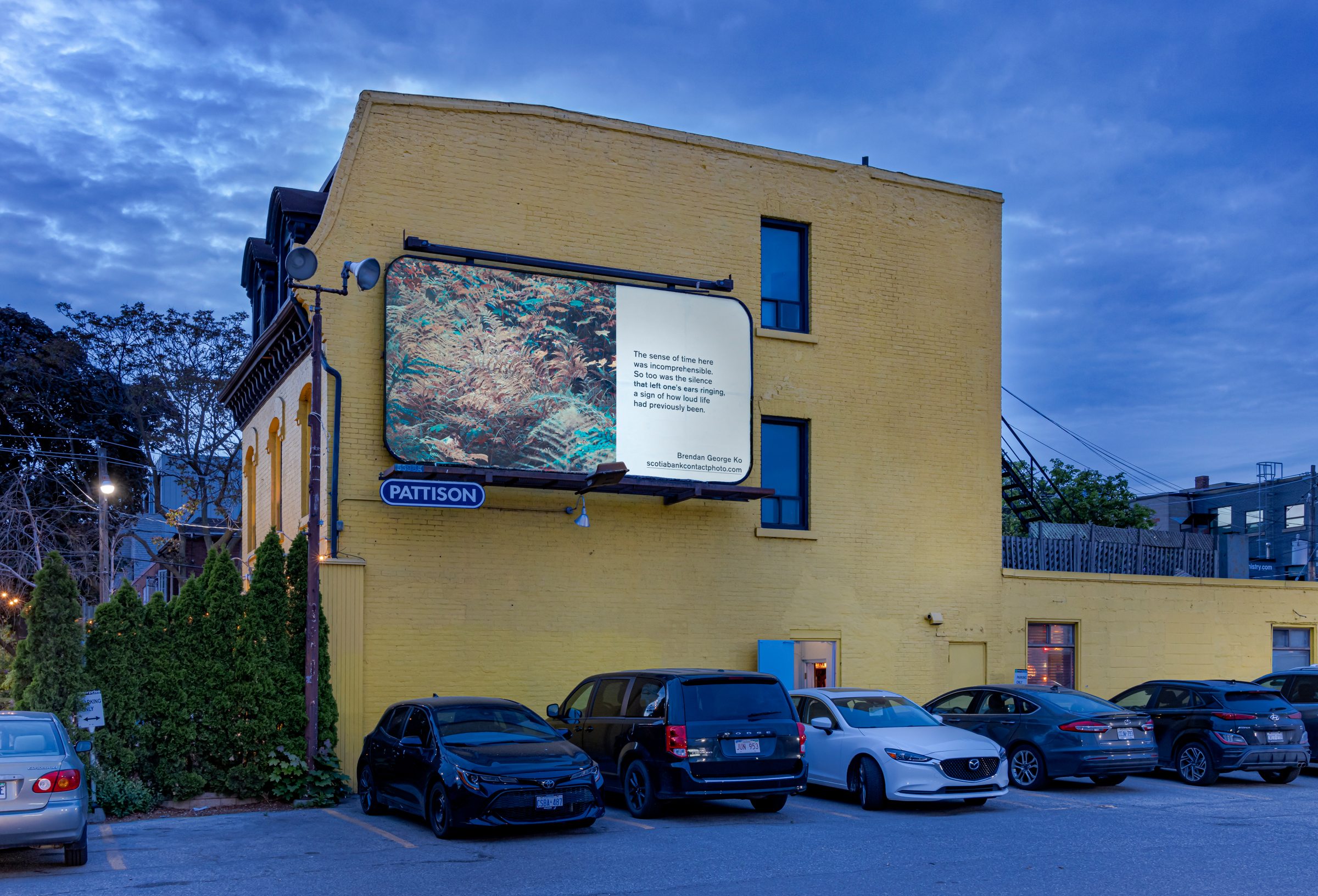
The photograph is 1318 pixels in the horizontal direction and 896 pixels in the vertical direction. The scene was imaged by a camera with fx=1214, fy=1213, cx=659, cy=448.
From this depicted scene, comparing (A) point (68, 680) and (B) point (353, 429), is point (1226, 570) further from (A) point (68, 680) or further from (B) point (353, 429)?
(A) point (68, 680)

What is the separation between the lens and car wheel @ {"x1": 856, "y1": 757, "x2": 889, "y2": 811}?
46.8 ft

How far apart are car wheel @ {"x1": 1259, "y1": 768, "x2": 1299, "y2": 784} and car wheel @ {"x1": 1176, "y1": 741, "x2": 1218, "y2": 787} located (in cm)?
119

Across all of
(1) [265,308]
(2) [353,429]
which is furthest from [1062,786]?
(1) [265,308]

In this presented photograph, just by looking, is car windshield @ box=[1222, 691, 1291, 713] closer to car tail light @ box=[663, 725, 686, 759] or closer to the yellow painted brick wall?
the yellow painted brick wall

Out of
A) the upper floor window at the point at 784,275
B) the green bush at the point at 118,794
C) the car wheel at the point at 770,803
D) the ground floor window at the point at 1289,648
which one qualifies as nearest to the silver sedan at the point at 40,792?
the green bush at the point at 118,794

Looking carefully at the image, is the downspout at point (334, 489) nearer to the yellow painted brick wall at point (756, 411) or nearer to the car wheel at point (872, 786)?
the yellow painted brick wall at point (756, 411)

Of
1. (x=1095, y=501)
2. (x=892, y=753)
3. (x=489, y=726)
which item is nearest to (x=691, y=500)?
(x=892, y=753)

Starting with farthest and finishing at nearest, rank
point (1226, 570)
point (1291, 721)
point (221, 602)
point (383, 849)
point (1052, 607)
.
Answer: point (1226, 570) < point (1052, 607) < point (1291, 721) < point (221, 602) < point (383, 849)

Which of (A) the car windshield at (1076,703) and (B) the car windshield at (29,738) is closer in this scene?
(B) the car windshield at (29,738)

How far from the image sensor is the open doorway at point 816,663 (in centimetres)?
2036

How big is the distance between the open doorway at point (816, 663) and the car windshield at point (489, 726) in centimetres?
743

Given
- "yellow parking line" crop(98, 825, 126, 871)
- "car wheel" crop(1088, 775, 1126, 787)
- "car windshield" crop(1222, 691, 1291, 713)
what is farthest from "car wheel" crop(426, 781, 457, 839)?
"car windshield" crop(1222, 691, 1291, 713)

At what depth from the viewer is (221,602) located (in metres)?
15.9

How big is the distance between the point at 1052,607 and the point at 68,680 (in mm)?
16653
